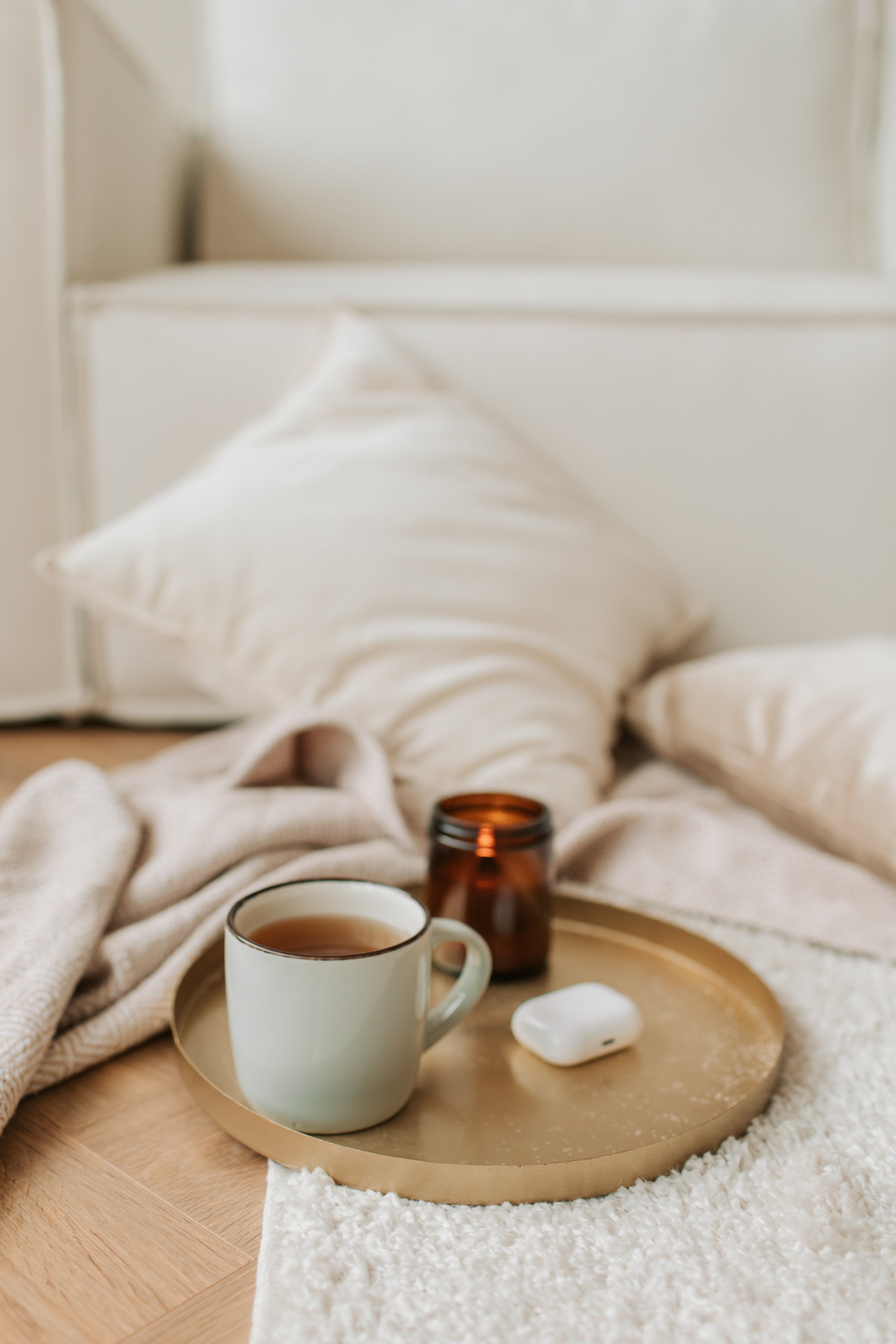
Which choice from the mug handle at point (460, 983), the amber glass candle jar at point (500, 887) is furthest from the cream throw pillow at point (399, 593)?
the mug handle at point (460, 983)

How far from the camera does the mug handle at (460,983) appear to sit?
0.47m

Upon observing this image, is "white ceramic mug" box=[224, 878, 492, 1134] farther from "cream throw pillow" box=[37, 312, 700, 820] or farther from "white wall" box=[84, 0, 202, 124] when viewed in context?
"white wall" box=[84, 0, 202, 124]

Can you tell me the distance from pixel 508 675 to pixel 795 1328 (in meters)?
0.56

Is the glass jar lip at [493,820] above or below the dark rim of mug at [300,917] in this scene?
below

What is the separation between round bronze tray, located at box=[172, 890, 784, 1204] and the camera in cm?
41

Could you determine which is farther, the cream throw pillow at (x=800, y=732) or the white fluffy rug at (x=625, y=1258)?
the cream throw pillow at (x=800, y=732)

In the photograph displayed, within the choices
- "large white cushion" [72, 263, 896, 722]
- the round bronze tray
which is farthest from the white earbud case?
Result: "large white cushion" [72, 263, 896, 722]

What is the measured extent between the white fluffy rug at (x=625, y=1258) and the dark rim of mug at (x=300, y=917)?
9 cm

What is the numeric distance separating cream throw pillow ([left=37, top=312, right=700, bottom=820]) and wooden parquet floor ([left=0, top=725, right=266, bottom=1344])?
0.37m

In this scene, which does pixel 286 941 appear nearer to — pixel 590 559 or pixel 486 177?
pixel 590 559

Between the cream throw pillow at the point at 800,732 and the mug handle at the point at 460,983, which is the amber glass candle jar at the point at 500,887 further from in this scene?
the cream throw pillow at the point at 800,732

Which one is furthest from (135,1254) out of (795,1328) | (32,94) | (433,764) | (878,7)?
(878,7)

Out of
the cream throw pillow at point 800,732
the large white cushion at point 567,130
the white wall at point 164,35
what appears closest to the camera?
the cream throw pillow at point 800,732

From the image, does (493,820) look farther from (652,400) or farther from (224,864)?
(652,400)
